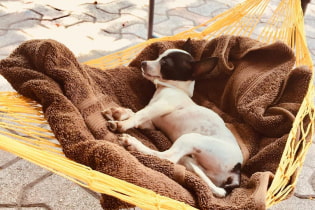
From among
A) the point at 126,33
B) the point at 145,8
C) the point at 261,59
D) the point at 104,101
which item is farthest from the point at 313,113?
the point at 145,8

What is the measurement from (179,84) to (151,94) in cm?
18

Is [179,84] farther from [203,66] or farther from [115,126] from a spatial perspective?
[115,126]

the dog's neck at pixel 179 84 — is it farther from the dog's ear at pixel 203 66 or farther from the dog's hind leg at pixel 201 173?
the dog's hind leg at pixel 201 173

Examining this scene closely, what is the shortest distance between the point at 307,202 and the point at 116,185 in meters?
1.33

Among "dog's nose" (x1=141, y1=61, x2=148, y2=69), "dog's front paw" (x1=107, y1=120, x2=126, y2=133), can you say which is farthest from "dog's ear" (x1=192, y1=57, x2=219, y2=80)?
"dog's front paw" (x1=107, y1=120, x2=126, y2=133)

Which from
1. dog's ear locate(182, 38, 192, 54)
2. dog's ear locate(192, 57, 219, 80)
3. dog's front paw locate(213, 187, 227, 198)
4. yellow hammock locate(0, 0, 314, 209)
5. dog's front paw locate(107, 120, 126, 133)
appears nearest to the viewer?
yellow hammock locate(0, 0, 314, 209)

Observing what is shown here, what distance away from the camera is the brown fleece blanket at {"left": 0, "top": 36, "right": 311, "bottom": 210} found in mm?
1296

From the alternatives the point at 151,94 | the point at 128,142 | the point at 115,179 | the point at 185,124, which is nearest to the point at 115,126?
Answer: the point at 128,142

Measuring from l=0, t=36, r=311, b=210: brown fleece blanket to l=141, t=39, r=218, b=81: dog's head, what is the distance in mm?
115

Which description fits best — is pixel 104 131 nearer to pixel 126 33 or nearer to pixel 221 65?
pixel 221 65

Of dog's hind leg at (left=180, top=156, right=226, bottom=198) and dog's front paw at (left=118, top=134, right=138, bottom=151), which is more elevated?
dog's front paw at (left=118, top=134, right=138, bottom=151)

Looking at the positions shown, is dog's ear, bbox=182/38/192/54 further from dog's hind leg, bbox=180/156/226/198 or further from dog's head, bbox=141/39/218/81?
dog's hind leg, bbox=180/156/226/198

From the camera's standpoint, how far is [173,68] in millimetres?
1931

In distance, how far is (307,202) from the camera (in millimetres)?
2014
